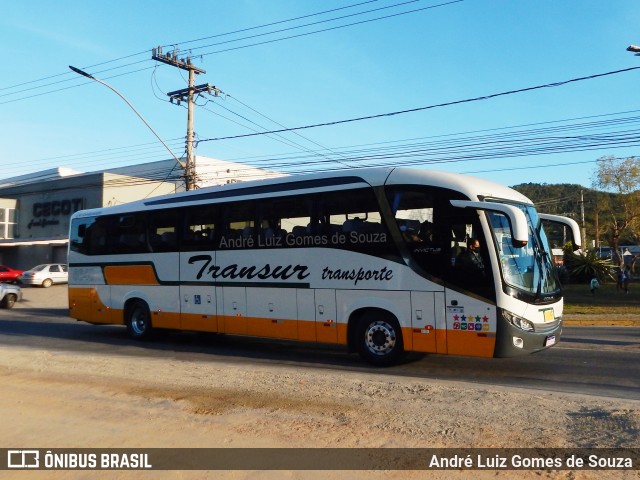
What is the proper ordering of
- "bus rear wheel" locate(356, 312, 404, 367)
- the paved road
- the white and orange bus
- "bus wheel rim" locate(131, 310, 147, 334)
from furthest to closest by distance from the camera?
1. "bus wheel rim" locate(131, 310, 147, 334)
2. "bus rear wheel" locate(356, 312, 404, 367)
3. the white and orange bus
4. the paved road

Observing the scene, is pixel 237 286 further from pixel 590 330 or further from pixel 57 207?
pixel 57 207

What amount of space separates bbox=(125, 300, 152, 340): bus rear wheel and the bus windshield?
885 centimetres

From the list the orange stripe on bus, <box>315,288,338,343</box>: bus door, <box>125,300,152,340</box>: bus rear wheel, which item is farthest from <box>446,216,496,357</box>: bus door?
<box>125,300,152,340</box>: bus rear wheel

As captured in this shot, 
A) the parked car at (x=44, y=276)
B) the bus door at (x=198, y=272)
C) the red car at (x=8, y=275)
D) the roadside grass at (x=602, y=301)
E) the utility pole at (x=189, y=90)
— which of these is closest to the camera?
the bus door at (x=198, y=272)

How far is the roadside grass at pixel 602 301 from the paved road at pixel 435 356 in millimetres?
4900

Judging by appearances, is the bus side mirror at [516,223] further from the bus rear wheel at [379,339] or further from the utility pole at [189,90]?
the utility pole at [189,90]

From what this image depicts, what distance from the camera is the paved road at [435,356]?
338 inches

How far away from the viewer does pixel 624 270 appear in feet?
95.3

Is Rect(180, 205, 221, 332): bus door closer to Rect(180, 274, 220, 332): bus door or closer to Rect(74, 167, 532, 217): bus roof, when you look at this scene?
Rect(180, 274, 220, 332): bus door

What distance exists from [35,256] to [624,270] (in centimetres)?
3952

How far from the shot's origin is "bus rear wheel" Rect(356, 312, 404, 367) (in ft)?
31.9

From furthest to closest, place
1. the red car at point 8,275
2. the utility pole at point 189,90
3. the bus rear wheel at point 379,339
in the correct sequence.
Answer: the red car at point 8,275 < the utility pole at point 189,90 < the bus rear wheel at point 379,339

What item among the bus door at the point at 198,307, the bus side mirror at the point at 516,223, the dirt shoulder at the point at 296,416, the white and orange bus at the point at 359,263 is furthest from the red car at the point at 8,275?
the bus side mirror at the point at 516,223

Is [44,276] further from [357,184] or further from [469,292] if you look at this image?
[469,292]
